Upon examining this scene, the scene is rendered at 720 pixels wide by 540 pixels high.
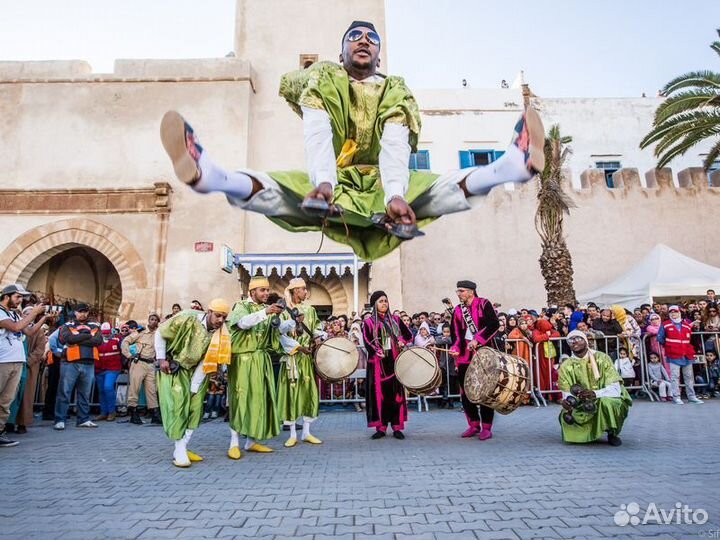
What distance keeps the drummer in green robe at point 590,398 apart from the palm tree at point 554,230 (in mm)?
8911

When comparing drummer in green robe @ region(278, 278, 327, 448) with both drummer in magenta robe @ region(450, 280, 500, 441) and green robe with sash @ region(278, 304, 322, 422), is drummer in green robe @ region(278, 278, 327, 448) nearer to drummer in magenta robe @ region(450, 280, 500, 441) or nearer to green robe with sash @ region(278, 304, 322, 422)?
green robe with sash @ region(278, 304, 322, 422)

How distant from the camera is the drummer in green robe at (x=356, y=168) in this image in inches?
102

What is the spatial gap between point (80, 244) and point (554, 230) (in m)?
14.4

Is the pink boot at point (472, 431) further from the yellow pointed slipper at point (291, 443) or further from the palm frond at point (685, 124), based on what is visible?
the palm frond at point (685, 124)

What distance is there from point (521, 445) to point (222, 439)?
4173 mm

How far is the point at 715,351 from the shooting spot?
34.9 ft

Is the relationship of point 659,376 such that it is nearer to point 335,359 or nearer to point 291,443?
point 335,359

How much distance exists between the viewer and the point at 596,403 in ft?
21.1

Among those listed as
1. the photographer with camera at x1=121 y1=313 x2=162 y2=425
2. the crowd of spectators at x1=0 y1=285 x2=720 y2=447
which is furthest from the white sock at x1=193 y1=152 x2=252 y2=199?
the photographer with camera at x1=121 y1=313 x2=162 y2=425

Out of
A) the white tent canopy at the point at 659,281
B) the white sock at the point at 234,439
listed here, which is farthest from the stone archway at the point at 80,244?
the white tent canopy at the point at 659,281

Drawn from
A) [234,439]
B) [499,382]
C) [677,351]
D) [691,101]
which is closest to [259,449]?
[234,439]

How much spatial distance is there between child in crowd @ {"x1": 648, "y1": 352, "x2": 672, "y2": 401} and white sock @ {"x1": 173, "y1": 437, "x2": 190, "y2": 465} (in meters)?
9.17

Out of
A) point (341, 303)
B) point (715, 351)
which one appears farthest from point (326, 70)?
point (341, 303)

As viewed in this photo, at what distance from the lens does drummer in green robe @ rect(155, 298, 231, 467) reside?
5.67m
